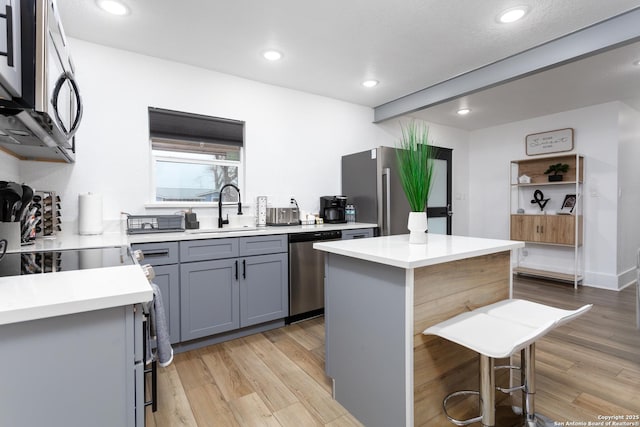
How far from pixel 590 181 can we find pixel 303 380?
4652 mm

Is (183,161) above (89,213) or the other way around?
above

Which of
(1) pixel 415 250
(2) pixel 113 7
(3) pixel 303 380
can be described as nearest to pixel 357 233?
(3) pixel 303 380

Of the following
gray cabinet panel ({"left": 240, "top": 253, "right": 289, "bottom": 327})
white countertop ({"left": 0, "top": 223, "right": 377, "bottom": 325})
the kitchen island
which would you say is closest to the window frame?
gray cabinet panel ({"left": 240, "top": 253, "right": 289, "bottom": 327})

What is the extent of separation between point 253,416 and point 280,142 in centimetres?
267

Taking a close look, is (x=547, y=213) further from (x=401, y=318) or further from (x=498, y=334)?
(x=401, y=318)

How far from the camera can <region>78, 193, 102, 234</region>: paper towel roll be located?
2373 millimetres

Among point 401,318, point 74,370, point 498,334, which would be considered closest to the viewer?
point 74,370

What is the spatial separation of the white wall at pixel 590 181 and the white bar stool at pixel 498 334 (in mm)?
3745

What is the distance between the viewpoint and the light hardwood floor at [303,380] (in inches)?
66.3

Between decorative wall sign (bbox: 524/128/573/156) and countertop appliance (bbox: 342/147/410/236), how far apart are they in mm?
2647

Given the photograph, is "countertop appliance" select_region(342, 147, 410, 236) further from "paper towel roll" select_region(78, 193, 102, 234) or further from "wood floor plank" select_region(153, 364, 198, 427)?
"paper towel roll" select_region(78, 193, 102, 234)

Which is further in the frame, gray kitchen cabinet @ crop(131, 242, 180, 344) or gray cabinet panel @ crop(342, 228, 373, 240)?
gray cabinet panel @ crop(342, 228, 373, 240)

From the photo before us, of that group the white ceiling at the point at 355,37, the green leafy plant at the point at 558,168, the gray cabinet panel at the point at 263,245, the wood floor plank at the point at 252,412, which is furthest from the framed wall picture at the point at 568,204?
the wood floor plank at the point at 252,412

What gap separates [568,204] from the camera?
4418 mm
